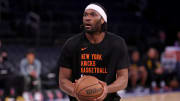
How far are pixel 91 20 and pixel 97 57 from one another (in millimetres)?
342

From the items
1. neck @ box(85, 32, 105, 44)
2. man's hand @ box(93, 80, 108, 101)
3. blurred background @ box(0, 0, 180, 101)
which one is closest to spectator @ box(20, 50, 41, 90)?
blurred background @ box(0, 0, 180, 101)

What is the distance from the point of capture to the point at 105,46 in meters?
3.51

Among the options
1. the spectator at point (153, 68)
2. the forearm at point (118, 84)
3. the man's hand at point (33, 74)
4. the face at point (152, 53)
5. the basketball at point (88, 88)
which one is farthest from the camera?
the spectator at point (153, 68)

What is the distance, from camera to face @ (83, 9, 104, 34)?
11.2 feet

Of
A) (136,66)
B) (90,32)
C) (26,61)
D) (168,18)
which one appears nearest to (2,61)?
(26,61)

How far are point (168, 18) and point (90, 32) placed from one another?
15.6 meters

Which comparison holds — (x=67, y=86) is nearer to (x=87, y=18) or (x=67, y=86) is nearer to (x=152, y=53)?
(x=87, y=18)

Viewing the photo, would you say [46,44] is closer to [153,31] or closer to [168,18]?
[153,31]

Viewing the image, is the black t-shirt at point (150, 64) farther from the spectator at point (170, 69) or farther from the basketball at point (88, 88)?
the basketball at point (88, 88)

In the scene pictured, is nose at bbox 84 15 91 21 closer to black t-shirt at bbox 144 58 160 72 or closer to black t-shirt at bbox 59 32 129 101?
black t-shirt at bbox 59 32 129 101

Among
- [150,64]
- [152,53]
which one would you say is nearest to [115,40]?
[152,53]

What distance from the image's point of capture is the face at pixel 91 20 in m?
3.41

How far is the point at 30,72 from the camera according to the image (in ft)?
31.9

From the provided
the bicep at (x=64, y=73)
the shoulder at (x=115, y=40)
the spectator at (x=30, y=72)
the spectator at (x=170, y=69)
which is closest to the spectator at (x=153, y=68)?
the spectator at (x=170, y=69)
